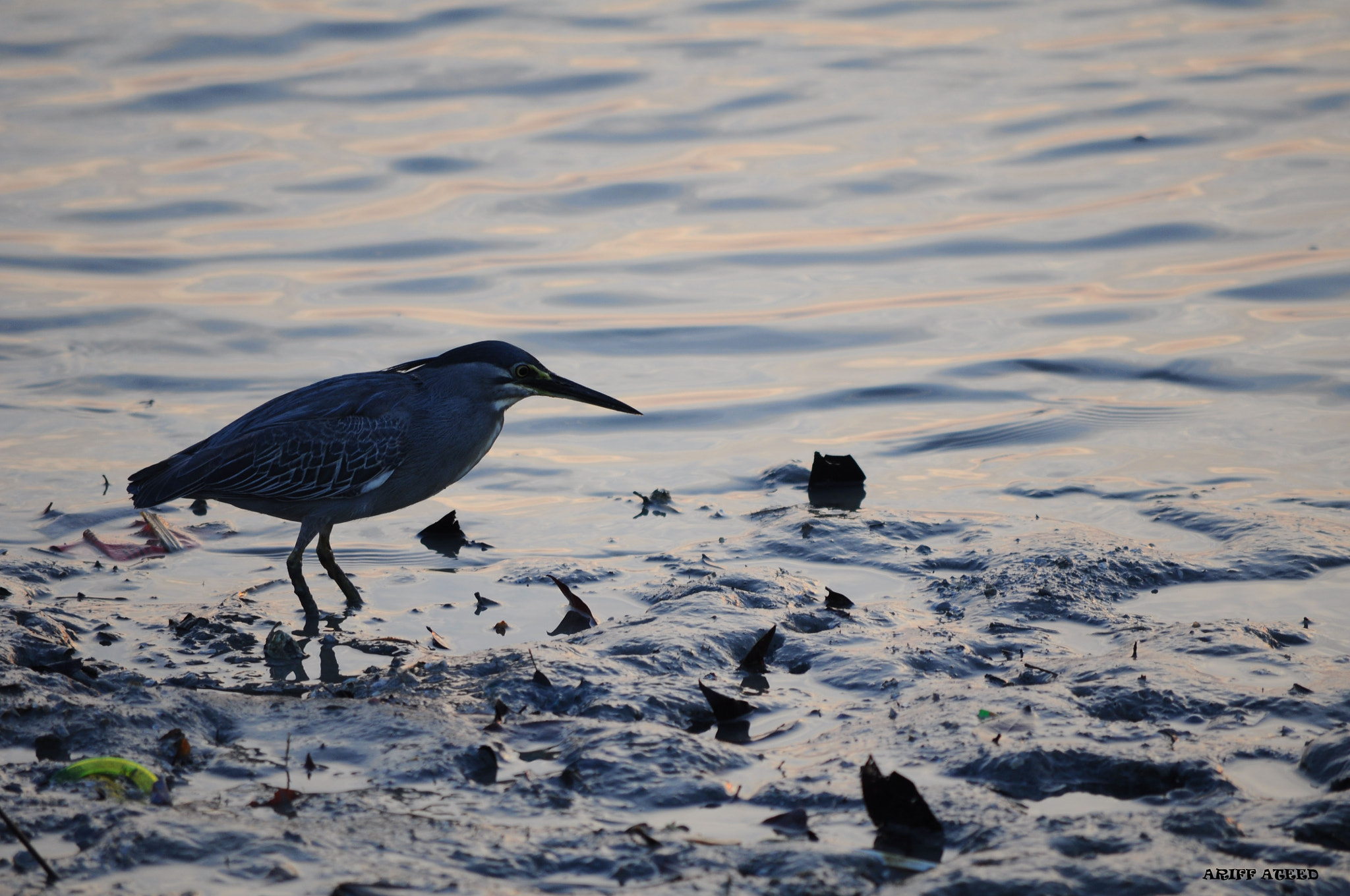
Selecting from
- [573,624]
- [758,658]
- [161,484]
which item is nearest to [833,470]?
[573,624]

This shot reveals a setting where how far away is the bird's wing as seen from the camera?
19.2 ft

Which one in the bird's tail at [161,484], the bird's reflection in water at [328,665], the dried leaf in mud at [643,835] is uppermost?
the bird's tail at [161,484]

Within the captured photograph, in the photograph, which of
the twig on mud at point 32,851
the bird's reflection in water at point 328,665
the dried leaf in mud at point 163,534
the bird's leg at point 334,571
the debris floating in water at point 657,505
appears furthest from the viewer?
the debris floating in water at point 657,505

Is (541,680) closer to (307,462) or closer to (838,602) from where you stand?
(838,602)

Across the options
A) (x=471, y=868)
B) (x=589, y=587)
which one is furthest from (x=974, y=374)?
(x=471, y=868)

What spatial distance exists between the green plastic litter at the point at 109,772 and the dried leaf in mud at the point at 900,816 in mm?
2026

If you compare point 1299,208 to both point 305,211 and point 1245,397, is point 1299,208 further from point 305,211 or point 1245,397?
point 305,211

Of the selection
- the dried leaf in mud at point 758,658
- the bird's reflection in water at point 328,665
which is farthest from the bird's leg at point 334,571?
the dried leaf in mud at point 758,658

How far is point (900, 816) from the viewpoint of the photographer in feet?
11.3

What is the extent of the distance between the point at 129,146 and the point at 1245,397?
34.5 ft

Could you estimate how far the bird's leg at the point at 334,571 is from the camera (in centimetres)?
577

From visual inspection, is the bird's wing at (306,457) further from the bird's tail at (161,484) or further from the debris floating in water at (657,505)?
the debris floating in water at (657,505)

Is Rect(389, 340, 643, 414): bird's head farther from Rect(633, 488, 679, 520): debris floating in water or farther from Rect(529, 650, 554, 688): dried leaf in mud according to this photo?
Rect(529, 650, 554, 688): dried leaf in mud

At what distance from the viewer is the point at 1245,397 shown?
7.91m
